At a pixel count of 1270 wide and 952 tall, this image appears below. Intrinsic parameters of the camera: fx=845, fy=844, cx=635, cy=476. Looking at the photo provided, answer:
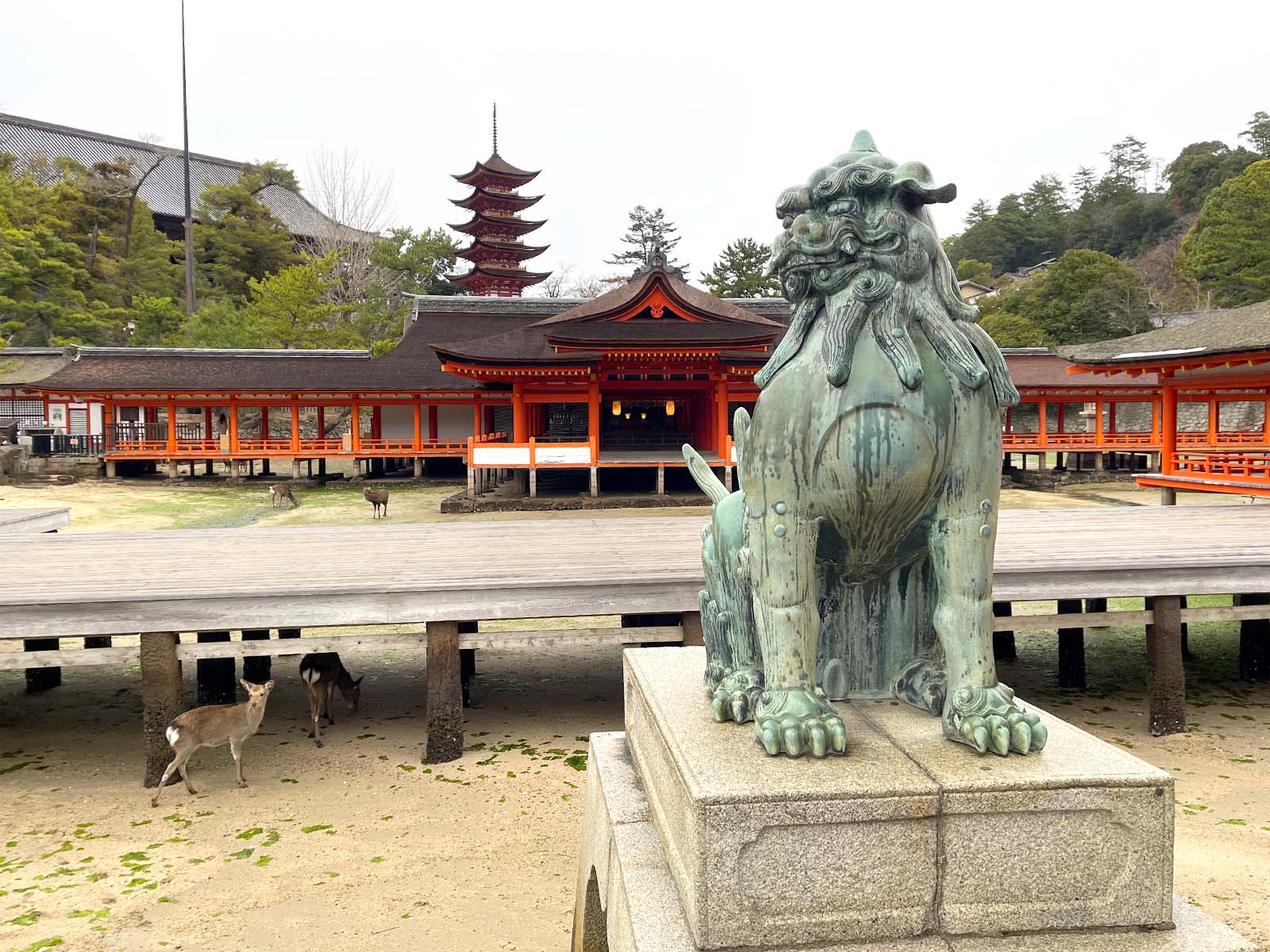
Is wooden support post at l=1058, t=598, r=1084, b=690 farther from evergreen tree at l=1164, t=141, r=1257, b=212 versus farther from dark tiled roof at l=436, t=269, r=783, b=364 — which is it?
evergreen tree at l=1164, t=141, r=1257, b=212

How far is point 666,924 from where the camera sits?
1.86 m

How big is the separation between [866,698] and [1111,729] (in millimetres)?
4408

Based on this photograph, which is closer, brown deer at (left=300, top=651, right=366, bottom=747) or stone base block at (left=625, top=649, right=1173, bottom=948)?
stone base block at (left=625, top=649, right=1173, bottom=948)

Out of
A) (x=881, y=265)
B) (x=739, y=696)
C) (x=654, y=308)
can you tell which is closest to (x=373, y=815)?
Result: (x=739, y=696)

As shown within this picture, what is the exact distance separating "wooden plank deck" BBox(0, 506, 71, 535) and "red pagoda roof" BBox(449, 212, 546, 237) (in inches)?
1187

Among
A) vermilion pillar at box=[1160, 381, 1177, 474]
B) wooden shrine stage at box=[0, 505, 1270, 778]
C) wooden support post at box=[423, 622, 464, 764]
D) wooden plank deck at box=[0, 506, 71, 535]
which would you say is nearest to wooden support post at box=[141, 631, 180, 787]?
wooden shrine stage at box=[0, 505, 1270, 778]

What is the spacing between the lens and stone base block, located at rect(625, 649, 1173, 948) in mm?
1768

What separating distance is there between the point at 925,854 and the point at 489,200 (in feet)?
127

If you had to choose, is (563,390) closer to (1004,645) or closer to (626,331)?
(626,331)

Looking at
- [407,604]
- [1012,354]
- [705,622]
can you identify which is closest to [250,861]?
[407,604]

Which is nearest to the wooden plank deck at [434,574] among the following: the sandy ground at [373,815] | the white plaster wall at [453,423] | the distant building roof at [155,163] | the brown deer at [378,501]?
the sandy ground at [373,815]

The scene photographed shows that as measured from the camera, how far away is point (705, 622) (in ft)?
8.15

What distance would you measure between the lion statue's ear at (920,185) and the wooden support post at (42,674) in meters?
7.49

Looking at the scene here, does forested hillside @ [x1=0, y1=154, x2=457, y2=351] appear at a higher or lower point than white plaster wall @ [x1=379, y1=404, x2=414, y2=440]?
higher
